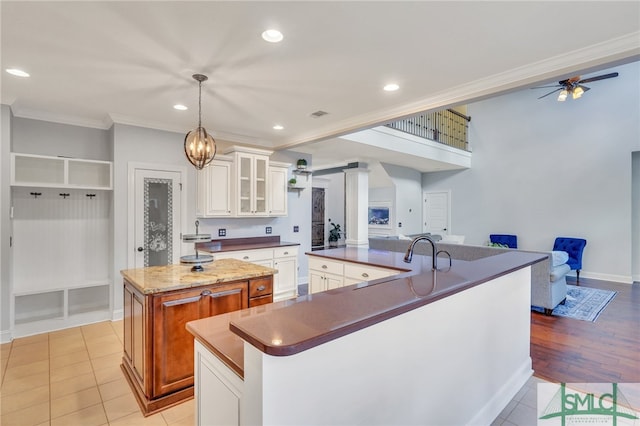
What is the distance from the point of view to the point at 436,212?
8.73 metres

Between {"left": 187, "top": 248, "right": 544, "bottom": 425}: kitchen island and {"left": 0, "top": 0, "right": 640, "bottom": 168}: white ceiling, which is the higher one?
{"left": 0, "top": 0, "right": 640, "bottom": 168}: white ceiling

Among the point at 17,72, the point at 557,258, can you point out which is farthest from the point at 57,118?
the point at 557,258

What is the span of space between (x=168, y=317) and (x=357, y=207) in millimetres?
5018

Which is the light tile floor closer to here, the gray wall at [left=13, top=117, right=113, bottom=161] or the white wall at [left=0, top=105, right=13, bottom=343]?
the white wall at [left=0, top=105, right=13, bottom=343]

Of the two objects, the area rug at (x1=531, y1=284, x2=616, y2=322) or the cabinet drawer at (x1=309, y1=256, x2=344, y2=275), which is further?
the area rug at (x1=531, y1=284, x2=616, y2=322)

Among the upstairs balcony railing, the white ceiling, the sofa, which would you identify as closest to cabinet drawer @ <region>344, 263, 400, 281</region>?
the white ceiling

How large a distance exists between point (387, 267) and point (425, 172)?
6.99 meters

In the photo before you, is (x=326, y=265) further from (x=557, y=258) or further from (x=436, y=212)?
(x=436, y=212)

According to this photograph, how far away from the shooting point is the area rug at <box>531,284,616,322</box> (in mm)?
4137

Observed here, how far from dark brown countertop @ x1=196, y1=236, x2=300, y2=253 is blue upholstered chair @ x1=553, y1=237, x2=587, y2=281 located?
5521 millimetres

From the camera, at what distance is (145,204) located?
412cm

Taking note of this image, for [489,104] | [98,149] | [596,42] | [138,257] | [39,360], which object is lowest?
[39,360]

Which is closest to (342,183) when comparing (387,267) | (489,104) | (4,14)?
(489,104)

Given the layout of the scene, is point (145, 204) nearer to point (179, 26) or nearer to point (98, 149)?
point (98, 149)
